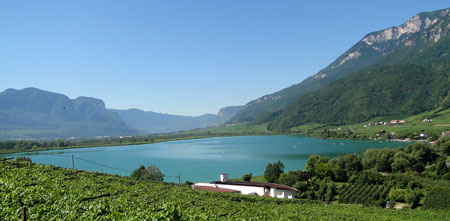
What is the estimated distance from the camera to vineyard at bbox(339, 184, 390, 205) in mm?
35969

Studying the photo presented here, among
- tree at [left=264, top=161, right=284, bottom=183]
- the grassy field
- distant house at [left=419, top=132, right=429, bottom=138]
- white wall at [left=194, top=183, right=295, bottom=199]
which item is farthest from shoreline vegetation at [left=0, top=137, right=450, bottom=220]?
the grassy field

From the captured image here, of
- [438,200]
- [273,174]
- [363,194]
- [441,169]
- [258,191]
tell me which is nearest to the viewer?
[438,200]

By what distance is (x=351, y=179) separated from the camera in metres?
48.8

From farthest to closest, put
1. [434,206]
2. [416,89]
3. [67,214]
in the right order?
1. [416,89]
2. [434,206]
3. [67,214]

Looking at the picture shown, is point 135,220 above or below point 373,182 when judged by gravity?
above

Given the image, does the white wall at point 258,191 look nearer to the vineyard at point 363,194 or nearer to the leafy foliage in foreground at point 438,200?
the vineyard at point 363,194

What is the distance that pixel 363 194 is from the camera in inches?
1508

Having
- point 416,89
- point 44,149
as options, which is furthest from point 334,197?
point 416,89

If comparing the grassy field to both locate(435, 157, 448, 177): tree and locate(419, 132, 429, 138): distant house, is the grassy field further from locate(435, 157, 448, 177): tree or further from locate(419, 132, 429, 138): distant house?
locate(435, 157, 448, 177): tree

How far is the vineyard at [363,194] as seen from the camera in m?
36.0

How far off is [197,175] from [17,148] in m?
94.1

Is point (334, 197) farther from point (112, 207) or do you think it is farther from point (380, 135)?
point (380, 135)

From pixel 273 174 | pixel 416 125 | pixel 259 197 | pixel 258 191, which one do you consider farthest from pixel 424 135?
pixel 259 197

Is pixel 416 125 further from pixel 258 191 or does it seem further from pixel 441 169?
pixel 258 191
